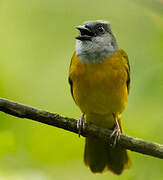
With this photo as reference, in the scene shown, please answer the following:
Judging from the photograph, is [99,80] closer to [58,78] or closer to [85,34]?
[85,34]

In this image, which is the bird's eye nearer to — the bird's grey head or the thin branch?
the bird's grey head

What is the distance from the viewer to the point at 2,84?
16.6 feet

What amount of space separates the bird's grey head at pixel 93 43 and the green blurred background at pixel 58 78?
1.62 feet

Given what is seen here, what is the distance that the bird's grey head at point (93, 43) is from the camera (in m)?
5.48

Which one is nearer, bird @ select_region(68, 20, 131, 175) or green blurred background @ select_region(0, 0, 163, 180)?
green blurred background @ select_region(0, 0, 163, 180)

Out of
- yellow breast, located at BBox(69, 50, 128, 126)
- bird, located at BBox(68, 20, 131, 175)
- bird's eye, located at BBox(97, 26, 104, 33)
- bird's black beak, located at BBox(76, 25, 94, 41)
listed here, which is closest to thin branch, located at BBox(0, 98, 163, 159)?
bird, located at BBox(68, 20, 131, 175)

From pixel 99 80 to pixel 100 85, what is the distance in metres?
0.07

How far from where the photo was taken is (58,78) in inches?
279

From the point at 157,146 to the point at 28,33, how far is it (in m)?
4.08

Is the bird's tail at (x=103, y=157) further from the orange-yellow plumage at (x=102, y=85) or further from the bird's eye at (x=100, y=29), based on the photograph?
the bird's eye at (x=100, y=29)

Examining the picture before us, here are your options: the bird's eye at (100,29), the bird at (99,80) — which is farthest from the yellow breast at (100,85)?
the bird's eye at (100,29)

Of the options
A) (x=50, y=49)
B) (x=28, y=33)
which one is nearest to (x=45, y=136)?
(x=50, y=49)

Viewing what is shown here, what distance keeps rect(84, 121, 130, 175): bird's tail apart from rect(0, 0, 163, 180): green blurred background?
12 centimetres

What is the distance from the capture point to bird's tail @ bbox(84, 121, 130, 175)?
5.94 metres
